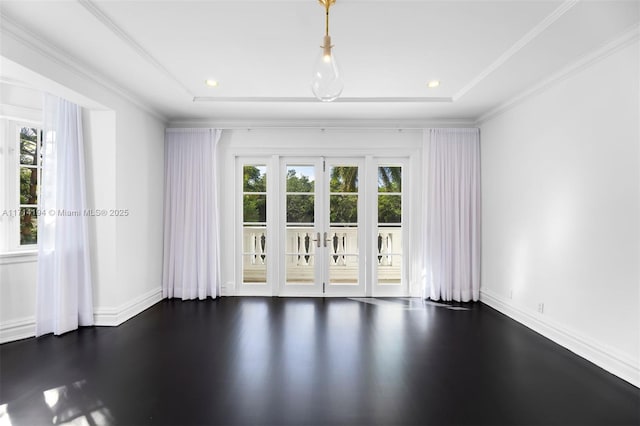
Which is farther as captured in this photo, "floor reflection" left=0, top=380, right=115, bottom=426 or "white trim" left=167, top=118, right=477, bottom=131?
"white trim" left=167, top=118, right=477, bottom=131

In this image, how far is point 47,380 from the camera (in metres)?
2.51

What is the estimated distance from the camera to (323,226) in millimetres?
4996

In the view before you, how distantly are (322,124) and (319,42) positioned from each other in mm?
2145

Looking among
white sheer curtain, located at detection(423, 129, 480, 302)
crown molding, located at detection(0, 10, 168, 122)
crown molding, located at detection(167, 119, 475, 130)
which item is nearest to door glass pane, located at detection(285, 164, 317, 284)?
crown molding, located at detection(167, 119, 475, 130)

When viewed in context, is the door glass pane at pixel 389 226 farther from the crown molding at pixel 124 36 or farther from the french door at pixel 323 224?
the crown molding at pixel 124 36

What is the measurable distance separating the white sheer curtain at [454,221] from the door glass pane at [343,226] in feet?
3.65

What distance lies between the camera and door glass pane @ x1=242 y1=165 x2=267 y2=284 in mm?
5020

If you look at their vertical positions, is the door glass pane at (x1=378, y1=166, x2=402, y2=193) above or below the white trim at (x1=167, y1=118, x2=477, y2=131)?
below

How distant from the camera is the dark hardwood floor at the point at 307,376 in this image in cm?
210

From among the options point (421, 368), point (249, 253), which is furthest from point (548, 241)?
point (249, 253)

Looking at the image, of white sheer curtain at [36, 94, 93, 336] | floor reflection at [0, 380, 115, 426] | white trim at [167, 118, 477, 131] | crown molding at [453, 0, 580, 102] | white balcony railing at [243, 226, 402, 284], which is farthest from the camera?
white balcony railing at [243, 226, 402, 284]

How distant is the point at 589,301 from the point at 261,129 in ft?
14.6

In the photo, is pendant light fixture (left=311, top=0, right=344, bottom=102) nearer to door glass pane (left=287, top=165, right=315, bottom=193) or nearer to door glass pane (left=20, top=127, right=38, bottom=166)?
door glass pane (left=287, top=165, right=315, bottom=193)

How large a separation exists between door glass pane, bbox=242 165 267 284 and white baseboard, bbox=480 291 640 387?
3482 millimetres
